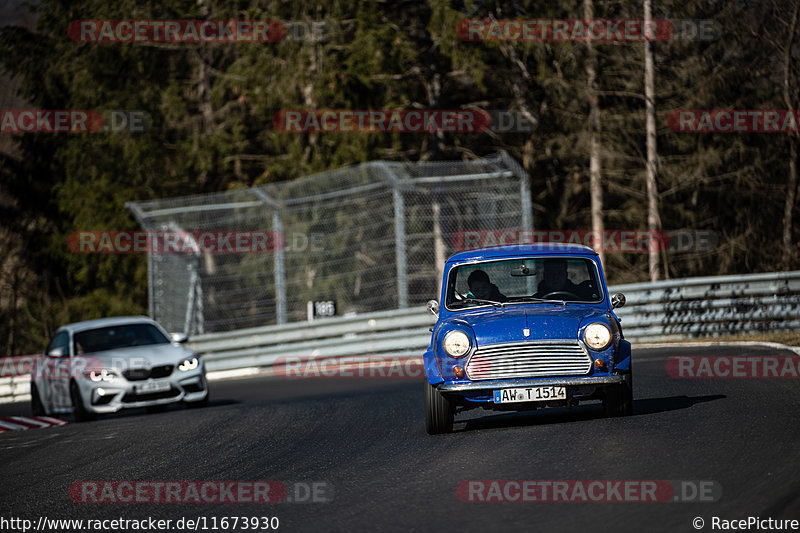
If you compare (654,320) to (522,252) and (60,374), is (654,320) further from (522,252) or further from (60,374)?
(522,252)

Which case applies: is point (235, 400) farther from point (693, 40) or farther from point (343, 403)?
point (693, 40)

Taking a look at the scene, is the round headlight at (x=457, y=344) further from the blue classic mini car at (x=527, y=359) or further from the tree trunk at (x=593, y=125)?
the tree trunk at (x=593, y=125)

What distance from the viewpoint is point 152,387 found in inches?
609

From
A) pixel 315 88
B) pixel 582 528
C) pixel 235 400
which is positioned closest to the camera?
pixel 582 528

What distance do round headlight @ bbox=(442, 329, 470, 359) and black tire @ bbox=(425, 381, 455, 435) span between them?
371mm

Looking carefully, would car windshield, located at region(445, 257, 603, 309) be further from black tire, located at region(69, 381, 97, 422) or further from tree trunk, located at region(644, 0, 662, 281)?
tree trunk, located at region(644, 0, 662, 281)

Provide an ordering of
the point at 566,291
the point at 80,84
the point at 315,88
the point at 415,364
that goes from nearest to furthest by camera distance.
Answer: the point at 566,291 → the point at 415,364 → the point at 315,88 → the point at 80,84

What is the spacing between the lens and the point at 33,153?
43812 millimetres

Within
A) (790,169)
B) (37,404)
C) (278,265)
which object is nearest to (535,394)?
(37,404)

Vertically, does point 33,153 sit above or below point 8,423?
above

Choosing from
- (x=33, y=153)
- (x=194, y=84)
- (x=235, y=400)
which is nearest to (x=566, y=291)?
(x=235, y=400)

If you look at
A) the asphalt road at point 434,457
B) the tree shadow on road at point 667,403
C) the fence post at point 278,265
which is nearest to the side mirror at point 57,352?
the asphalt road at point 434,457

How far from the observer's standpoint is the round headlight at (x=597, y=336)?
941cm

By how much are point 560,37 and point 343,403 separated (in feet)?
72.4
